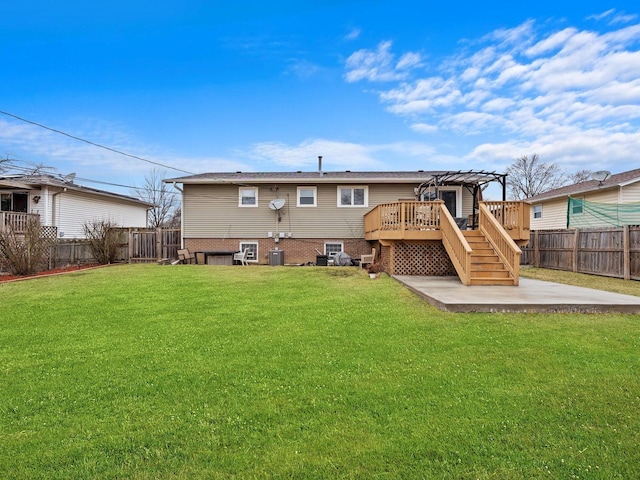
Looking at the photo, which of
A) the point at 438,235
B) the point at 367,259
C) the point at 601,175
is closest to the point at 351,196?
the point at 367,259

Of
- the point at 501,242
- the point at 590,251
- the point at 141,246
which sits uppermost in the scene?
the point at 501,242

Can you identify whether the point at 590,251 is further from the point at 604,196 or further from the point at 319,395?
the point at 319,395

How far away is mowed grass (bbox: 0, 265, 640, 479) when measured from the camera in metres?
2.26

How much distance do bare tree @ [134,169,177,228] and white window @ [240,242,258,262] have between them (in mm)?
23486

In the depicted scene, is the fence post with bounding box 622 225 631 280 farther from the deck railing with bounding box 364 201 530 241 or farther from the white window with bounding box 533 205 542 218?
the white window with bounding box 533 205 542 218

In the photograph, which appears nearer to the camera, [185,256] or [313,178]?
[313,178]

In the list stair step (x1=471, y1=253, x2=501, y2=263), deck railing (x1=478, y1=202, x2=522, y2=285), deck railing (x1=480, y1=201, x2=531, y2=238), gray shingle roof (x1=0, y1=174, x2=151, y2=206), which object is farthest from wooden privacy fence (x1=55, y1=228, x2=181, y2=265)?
deck railing (x1=480, y1=201, x2=531, y2=238)

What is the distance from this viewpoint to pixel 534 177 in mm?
38844

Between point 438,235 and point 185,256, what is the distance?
11096 millimetres

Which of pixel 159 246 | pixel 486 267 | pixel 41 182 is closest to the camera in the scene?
pixel 486 267

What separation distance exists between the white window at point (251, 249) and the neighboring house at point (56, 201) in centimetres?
905

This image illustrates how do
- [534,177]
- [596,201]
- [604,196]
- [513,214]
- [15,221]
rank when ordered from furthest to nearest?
[534,177]
[596,201]
[604,196]
[15,221]
[513,214]

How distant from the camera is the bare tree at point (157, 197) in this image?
36719mm

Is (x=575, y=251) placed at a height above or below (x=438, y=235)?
below
